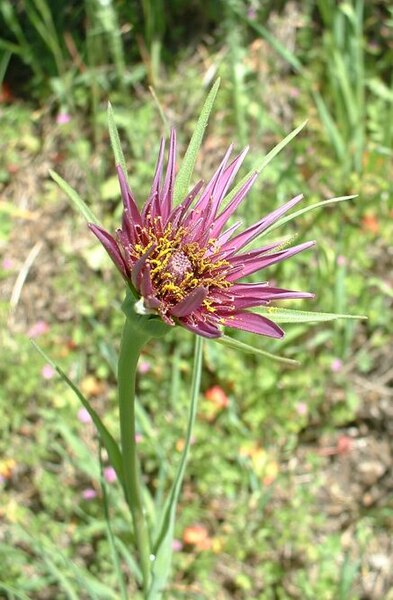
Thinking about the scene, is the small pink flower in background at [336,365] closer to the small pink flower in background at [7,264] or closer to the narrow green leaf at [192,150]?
the small pink flower in background at [7,264]

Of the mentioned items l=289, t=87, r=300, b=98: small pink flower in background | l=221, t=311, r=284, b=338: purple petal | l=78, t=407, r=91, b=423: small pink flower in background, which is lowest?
l=78, t=407, r=91, b=423: small pink flower in background

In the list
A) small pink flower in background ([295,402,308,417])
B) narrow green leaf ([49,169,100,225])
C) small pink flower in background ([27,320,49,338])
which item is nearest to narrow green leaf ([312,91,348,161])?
small pink flower in background ([295,402,308,417])

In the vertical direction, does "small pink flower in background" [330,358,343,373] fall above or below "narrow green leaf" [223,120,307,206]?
below

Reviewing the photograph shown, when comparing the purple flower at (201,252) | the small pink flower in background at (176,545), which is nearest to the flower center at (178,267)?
the purple flower at (201,252)

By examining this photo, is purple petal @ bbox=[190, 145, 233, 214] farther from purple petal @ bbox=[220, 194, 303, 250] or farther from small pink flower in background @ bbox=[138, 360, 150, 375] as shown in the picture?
small pink flower in background @ bbox=[138, 360, 150, 375]

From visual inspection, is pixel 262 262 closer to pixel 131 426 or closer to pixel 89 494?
pixel 131 426

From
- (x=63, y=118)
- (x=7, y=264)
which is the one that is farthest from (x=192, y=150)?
(x=63, y=118)

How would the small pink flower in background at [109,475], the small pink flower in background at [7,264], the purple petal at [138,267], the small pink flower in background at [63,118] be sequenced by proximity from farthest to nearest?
the small pink flower in background at [63,118] < the small pink flower in background at [7,264] < the small pink flower in background at [109,475] < the purple petal at [138,267]
